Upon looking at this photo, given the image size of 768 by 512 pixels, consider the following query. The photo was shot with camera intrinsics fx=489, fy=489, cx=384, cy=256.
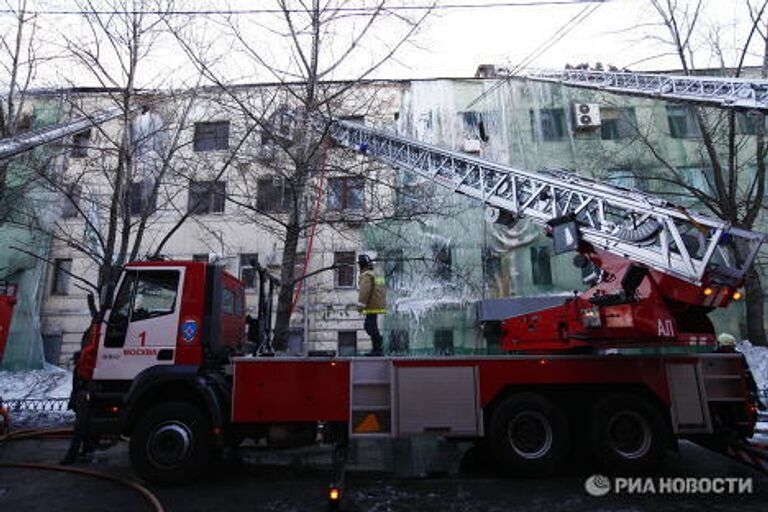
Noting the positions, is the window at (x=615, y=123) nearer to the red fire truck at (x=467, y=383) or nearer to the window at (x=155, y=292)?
the red fire truck at (x=467, y=383)

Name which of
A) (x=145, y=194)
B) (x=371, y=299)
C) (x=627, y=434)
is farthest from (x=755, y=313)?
(x=145, y=194)

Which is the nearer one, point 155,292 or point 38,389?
point 155,292

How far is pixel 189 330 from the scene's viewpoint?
6.50m

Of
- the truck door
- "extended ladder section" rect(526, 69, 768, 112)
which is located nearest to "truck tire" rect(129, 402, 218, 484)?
the truck door

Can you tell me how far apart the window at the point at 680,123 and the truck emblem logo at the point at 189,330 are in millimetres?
22375

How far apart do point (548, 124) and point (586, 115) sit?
1581 millimetres

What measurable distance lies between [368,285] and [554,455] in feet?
12.5

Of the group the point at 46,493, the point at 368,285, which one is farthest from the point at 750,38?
the point at 46,493

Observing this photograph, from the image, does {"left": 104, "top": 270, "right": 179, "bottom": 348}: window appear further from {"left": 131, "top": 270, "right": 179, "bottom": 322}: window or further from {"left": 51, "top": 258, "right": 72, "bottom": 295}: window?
{"left": 51, "top": 258, "right": 72, "bottom": 295}: window

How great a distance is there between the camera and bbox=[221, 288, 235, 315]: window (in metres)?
7.09

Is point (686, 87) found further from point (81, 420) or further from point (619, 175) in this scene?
point (81, 420)

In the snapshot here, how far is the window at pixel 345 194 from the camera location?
12.9 meters

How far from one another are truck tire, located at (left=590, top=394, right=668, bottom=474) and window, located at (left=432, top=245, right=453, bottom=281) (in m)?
13.2

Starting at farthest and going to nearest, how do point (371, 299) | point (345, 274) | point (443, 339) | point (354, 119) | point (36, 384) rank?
point (345, 274) → point (443, 339) → point (36, 384) → point (354, 119) → point (371, 299)
